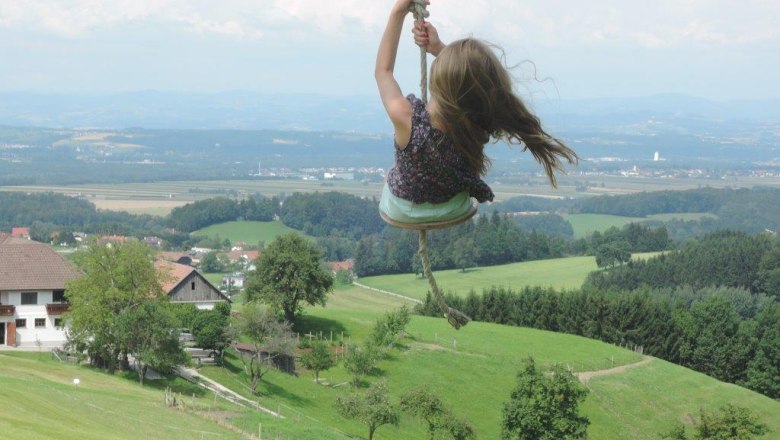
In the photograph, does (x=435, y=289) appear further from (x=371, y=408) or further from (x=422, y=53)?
(x=371, y=408)

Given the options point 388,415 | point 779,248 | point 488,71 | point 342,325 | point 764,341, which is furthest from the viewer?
point 779,248

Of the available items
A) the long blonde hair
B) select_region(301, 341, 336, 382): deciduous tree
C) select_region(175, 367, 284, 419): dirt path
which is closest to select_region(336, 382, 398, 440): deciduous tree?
select_region(175, 367, 284, 419): dirt path

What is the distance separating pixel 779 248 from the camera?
361ft

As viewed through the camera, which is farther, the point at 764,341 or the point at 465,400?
the point at 764,341

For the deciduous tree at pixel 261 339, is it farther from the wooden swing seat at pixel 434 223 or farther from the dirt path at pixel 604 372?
the wooden swing seat at pixel 434 223

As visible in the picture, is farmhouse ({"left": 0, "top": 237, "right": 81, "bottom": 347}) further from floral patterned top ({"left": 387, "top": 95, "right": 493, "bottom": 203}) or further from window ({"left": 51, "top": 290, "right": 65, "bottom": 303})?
floral patterned top ({"left": 387, "top": 95, "right": 493, "bottom": 203})

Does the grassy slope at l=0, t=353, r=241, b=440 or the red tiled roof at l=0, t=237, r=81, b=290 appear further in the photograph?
the red tiled roof at l=0, t=237, r=81, b=290

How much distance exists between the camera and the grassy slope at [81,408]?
26.4 meters

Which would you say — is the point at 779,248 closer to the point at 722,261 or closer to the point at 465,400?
the point at 722,261

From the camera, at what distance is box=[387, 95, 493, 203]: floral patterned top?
4.83 m

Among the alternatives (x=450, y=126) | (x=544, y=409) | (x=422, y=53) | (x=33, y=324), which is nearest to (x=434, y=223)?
(x=450, y=126)

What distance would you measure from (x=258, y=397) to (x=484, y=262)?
210 feet

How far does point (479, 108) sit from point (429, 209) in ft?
1.98

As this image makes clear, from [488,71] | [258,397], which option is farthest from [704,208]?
[488,71]
